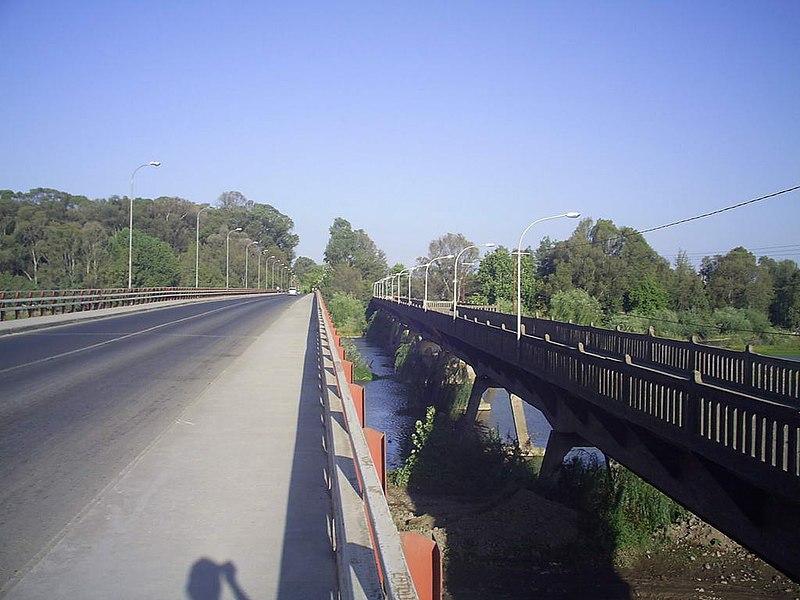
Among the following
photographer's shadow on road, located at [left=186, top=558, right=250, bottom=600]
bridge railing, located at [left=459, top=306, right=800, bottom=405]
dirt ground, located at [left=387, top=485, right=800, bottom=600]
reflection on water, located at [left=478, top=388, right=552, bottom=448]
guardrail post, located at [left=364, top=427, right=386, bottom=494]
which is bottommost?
reflection on water, located at [left=478, top=388, right=552, bottom=448]

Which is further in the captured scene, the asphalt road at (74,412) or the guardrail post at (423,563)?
the asphalt road at (74,412)

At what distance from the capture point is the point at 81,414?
11.6 metres

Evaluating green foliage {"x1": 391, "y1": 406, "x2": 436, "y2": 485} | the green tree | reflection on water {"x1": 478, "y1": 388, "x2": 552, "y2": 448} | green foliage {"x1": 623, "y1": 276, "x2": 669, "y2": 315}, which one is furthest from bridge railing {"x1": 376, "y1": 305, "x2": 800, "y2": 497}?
the green tree

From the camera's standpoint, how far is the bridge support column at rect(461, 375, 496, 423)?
33.5 m

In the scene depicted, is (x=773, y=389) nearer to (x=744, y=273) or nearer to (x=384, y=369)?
(x=384, y=369)

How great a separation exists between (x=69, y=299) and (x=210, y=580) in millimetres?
37334

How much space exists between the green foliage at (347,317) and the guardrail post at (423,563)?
10053 cm

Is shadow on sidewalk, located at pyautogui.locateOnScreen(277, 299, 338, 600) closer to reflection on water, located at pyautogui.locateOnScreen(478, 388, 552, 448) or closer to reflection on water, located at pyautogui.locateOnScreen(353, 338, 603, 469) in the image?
reflection on water, located at pyautogui.locateOnScreen(353, 338, 603, 469)

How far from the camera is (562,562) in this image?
17250 mm

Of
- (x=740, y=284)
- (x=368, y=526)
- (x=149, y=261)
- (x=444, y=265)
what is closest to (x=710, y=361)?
(x=368, y=526)

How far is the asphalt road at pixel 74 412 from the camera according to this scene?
672cm

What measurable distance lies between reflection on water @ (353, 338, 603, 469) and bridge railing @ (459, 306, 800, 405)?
3836mm

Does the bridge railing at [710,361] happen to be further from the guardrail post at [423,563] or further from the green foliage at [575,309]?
the green foliage at [575,309]

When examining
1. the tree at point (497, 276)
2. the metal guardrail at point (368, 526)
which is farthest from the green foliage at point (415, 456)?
the tree at point (497, 276)
